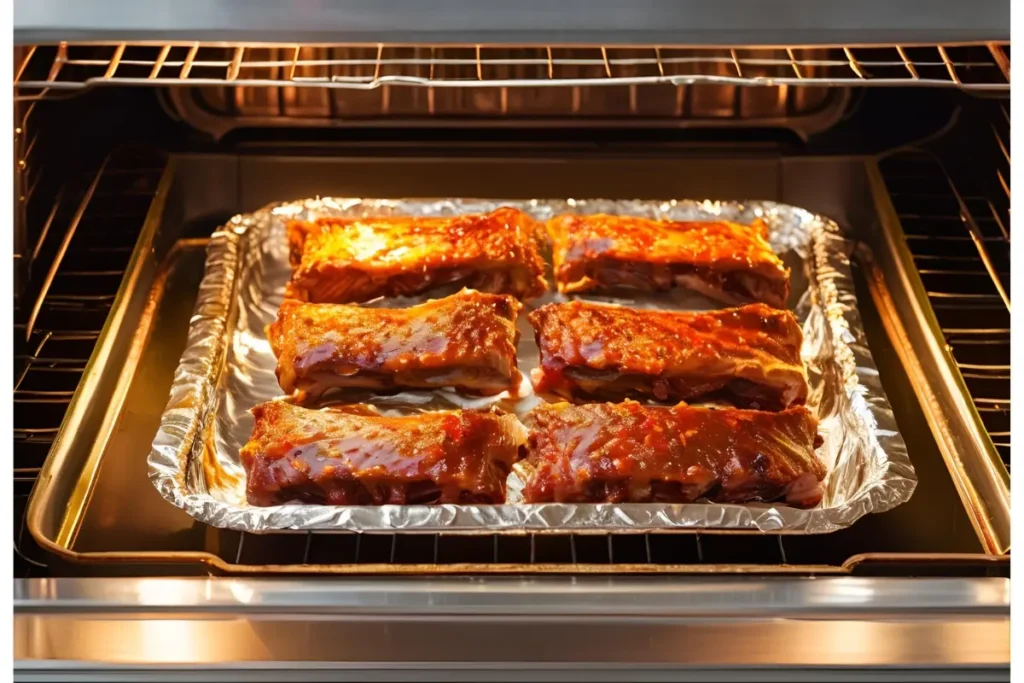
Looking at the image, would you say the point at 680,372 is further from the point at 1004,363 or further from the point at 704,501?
the point at 1004,363

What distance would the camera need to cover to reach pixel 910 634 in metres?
1.47

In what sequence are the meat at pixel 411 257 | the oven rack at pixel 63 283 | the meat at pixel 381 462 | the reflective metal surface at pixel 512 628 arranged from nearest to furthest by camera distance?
the reflective metal surface at pixel 512 628 < the meat at pixel 381 462 < the oven rack at pixel 63 283 < the meat at pixel 411 257

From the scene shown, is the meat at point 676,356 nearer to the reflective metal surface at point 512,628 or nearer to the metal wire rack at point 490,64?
the metal wire rack at point 490,64

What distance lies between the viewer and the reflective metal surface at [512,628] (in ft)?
4.72

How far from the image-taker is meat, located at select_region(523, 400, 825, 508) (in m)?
1.89

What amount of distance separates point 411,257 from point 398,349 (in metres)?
0.32

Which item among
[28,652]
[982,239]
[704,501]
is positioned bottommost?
[28,652]

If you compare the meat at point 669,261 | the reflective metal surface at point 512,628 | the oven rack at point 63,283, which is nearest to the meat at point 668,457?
the reflective metal surface at point 512,628

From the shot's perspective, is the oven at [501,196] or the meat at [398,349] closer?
the oven at [501,196]

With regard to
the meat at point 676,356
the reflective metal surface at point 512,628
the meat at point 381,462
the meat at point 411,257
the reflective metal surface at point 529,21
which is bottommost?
the reflective metal surface at point 512,628

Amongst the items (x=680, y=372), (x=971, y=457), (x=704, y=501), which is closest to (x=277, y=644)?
(x=704, y=501)

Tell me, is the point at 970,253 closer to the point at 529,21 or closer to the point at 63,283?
the point at 529,21

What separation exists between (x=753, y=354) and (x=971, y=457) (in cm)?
42

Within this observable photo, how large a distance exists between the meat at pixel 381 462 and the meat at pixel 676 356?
283mm
